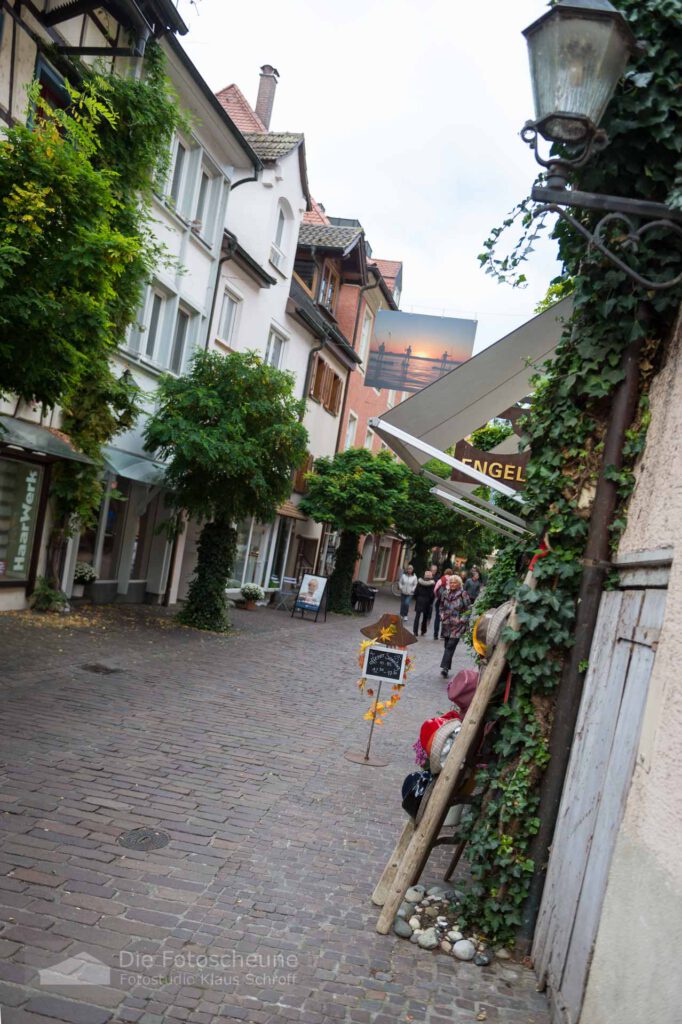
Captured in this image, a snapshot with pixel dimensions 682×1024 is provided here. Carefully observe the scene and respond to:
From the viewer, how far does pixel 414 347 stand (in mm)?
27203

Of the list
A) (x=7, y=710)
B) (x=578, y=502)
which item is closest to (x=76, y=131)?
(x=7, y=710)

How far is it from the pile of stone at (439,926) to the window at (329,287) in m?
24.9

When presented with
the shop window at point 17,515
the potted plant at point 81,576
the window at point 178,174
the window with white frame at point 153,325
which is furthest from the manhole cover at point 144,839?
the window at point 178,174

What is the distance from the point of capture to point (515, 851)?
468 cm

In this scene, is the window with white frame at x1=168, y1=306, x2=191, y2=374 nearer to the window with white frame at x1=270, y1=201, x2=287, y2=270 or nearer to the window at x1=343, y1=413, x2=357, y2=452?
the window with white frame at x1=270, y1=201, x2=287, y2=270

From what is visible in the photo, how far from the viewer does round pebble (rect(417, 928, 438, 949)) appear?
4582 mm

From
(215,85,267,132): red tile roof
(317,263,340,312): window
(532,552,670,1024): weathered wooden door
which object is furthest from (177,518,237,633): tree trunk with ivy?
(215,85,267,132): red tile roof

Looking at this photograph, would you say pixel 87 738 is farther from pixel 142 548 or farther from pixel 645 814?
pixel 142 548

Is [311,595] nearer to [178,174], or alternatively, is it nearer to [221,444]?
[221,444]

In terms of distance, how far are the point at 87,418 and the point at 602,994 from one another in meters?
12.2

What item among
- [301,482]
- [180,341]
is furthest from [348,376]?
[180,341]

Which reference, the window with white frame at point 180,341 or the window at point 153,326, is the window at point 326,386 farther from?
the window at point 153,326

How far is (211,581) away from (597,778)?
40.9 feet

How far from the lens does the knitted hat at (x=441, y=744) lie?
5.15 meters
